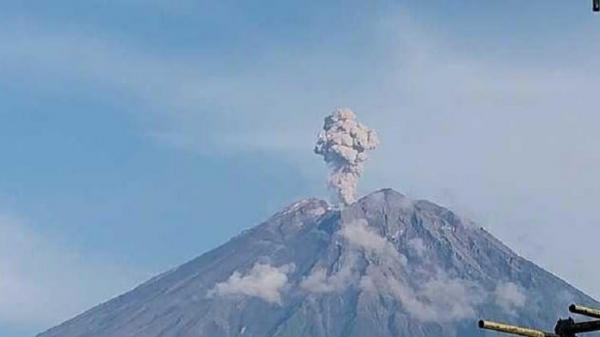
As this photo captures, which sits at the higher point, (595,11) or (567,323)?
(595,11)

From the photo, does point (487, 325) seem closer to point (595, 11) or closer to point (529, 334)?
point (529, 334)

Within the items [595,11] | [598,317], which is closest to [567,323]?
[598,317]

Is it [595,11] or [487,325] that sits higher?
[595,11]

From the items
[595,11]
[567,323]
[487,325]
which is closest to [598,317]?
[567,323]

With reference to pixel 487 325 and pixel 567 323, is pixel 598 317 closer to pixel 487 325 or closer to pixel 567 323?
pixel 567 323

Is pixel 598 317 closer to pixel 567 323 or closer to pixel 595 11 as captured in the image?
pixel 567 323

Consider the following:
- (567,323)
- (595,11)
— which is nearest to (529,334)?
(567,323)

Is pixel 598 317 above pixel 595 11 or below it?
below
